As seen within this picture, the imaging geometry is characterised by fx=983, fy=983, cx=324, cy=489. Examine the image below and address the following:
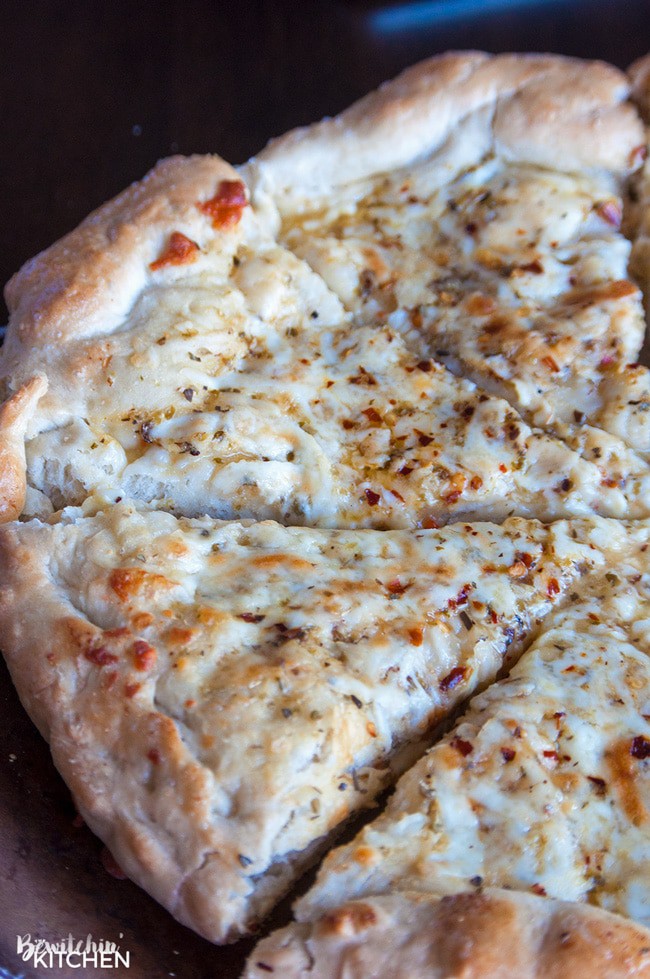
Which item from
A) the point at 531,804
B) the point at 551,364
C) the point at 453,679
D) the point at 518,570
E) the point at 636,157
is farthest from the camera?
the point at 636,157

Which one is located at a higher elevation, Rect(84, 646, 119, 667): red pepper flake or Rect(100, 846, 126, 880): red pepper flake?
Rect(84, 646, 119, 667): red pepper flake

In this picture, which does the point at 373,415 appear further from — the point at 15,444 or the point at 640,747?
the point at 640,747

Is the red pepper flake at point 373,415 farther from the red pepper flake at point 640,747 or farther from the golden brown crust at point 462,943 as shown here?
the golden brown crust at point 462,943

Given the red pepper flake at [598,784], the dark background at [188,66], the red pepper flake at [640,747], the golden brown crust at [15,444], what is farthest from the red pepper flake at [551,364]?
the dark background at [188,66]

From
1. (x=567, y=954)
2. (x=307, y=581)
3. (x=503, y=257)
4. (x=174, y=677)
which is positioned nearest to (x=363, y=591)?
(x=307, y=581)

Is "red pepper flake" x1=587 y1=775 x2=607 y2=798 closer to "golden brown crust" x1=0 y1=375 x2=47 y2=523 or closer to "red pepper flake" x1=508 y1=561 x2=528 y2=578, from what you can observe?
"red pepper flake" x1=508 y1=561 x2=528 y2=578

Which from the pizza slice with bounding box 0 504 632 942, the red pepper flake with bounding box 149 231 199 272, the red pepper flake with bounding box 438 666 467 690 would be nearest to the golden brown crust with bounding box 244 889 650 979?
the pizza slice with bounding box 0 504 632 942

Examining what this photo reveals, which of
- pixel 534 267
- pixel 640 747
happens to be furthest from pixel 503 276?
pixel 640 747

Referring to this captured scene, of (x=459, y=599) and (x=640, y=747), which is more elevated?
(x=459, y=599)
